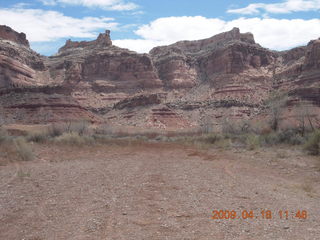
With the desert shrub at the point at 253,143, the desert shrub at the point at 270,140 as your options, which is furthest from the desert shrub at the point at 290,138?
the desert shrub at the point at 253,143

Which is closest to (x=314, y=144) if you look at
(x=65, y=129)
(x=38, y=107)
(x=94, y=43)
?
(x=65, y=129)

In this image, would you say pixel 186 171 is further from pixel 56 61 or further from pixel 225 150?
pixel 56 61

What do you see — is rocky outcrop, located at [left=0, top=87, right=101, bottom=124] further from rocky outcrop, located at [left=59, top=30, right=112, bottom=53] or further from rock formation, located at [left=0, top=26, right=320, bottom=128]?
rocky outcrop, located at [left=59, top=30, right=112, bottom=53]

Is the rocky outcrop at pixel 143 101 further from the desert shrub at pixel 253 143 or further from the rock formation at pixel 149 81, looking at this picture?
the desert shrub at pixel 253 143

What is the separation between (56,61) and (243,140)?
98.3 metres

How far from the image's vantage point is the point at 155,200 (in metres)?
8.24

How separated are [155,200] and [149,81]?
94.3 meters

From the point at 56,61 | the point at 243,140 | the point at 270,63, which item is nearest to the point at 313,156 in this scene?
the point at 243,140

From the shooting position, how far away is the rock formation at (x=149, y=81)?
206 ft

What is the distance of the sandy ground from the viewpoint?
5.82 metres

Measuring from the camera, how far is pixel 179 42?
13662 centimetres
